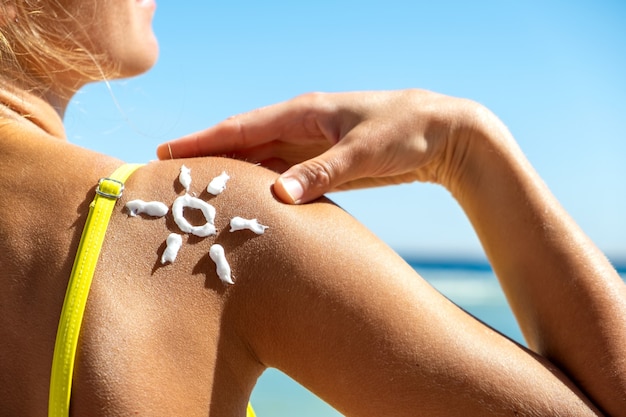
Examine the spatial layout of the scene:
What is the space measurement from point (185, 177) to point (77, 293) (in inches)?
9.9

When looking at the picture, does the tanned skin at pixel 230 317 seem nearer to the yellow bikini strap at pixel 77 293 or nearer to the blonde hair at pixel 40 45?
the yellow bikini strap at pixel 77 293

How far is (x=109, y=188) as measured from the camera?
1.06m

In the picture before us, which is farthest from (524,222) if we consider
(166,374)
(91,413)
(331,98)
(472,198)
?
(91,413)

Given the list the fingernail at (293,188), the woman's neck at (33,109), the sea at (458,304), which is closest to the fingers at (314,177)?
the fingernail at (293,188)

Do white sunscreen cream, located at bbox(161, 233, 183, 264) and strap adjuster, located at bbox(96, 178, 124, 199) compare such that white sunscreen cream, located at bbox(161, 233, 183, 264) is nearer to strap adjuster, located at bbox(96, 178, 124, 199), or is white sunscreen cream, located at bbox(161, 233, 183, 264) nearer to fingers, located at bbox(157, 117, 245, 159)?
strap adjuster, located at bbox(96, 178, 124, 199)

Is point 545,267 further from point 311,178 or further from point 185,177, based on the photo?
point 185,177

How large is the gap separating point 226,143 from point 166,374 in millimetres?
652

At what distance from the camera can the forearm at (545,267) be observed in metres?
1.24

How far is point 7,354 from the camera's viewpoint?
39.9 inches

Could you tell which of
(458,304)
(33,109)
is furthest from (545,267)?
(458,304)

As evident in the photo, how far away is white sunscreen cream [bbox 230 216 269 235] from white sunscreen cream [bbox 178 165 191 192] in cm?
10

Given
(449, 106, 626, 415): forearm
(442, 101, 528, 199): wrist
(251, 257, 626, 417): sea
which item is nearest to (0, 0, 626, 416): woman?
(449, 106, 626, 415): forearm

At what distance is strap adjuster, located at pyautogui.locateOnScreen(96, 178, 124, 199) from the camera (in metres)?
1.06

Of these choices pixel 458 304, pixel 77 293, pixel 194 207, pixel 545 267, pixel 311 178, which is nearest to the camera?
pixel 77 293
